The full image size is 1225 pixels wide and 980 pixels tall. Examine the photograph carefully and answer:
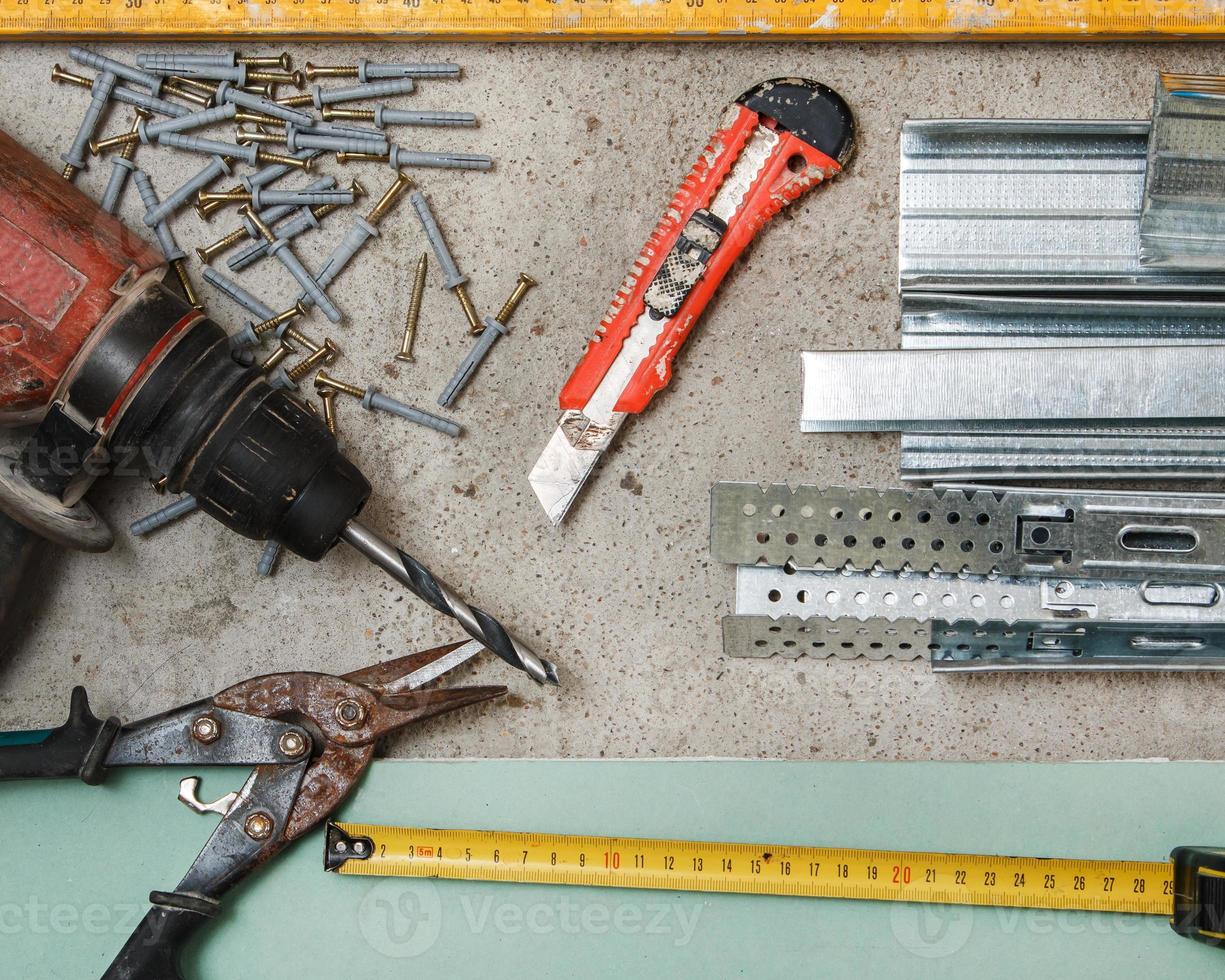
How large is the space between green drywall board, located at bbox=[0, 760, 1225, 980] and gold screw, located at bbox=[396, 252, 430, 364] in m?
0.58

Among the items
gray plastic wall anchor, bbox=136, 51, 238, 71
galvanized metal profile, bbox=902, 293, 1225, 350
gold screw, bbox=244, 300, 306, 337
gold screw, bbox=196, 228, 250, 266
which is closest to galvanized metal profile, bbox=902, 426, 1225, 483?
galvanized metal profile, bbox=902, 293, 1225, 350

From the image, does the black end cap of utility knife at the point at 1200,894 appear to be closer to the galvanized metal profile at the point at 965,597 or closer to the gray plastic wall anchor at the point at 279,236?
the galvanized metal profile at the point at 965,597

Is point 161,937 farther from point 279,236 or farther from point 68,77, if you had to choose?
point 68,77

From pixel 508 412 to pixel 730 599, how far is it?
1.35 feet

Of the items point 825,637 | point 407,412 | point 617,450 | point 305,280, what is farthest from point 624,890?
point 305,280

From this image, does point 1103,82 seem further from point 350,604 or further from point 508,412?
point 350,604

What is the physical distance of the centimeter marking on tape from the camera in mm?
1345

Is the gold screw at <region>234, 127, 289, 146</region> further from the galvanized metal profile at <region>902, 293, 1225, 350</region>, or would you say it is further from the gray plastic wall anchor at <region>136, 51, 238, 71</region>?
the galvanized metal profile at <region>902, 293, 1225, 350</region>

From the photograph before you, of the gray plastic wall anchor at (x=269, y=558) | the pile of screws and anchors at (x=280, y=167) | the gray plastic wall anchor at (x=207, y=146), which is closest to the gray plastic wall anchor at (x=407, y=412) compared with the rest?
the pile of screws and anchors at (x=280, y=167)

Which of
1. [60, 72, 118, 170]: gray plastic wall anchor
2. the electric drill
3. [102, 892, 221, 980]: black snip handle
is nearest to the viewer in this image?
the electric drill

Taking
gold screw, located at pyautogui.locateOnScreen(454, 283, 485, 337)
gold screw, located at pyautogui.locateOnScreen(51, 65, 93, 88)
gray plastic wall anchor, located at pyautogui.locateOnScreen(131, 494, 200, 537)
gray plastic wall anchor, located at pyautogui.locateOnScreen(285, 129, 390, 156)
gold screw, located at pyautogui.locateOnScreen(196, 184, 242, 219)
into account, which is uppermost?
gold screw, located at pyautogui.locateOnScreen(51, 65, 93, 88)

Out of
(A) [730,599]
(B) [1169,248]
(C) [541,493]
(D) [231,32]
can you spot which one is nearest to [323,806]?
(C) [541,493]

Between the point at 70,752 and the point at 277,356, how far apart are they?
594 millimetres

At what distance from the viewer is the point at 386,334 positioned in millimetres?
1460
